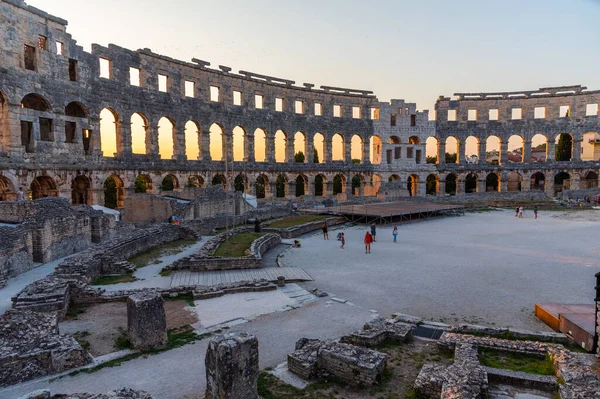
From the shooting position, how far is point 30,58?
2484cm

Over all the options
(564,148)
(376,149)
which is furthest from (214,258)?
(564,148)

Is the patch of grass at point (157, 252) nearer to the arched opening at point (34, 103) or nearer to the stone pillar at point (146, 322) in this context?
the stone pillar at point (146, 322)

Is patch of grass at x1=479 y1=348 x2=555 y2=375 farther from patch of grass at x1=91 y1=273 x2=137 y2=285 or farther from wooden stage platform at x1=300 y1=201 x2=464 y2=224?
wooden stage platform at x1=300 y1=201 x2=464 y2=224

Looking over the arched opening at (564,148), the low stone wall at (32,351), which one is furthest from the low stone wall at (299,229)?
the arched opening at (564,148)

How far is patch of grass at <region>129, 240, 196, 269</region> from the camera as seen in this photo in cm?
1530

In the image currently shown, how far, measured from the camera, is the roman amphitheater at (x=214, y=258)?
6.55 metres

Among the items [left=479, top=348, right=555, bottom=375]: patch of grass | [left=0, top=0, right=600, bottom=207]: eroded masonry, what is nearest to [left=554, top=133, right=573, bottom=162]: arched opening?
[left=0, top=0, right=600, bottom=207]: eroded masonry

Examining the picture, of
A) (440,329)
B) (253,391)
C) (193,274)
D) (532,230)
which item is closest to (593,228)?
(532,230)

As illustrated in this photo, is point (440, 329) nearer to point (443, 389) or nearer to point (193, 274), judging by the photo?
point (443, 389)

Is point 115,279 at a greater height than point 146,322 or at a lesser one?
lesser

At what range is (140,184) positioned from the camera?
44.5 m

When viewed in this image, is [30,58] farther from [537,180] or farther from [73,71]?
[537,180]

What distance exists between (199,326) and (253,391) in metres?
3.67

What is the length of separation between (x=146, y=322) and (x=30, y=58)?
2503 cm
